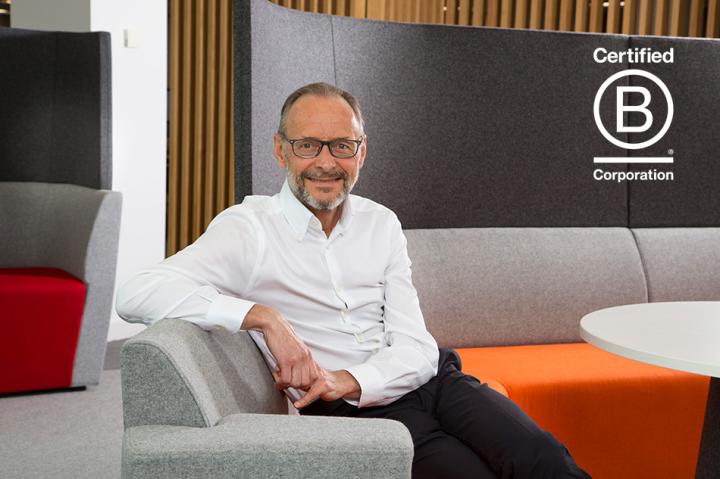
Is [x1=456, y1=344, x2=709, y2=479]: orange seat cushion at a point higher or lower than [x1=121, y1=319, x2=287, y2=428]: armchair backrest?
lower

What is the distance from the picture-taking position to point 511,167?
3.35 metres

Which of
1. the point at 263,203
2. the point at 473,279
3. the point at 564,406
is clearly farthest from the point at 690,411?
the point at 263,203

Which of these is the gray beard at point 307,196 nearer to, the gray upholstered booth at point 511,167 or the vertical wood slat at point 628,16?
the gray upholstered booth at point 511,167

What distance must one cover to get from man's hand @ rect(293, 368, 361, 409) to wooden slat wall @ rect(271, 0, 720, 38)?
406 centimetres

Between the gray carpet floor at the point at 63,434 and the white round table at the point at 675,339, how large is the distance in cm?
190

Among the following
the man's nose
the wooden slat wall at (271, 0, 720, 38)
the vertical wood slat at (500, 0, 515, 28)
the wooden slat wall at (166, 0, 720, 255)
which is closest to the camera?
the man's nose

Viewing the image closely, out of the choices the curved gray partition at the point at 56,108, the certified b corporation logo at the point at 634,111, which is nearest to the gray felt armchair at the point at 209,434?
the certified b corporation logo at the point at 634,111

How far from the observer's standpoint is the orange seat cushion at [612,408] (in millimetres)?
2691

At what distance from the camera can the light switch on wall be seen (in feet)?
17.5

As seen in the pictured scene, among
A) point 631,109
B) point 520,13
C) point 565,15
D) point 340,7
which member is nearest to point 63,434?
point 631,109

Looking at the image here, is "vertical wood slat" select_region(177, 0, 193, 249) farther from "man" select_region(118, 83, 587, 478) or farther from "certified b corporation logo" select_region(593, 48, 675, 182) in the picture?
"man" select_region(118, 83, 587, 478)

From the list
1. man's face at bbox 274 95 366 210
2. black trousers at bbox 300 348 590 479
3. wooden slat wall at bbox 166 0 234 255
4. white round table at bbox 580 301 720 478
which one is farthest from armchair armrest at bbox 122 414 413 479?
wooden slat wall at bbox 166 0 234 255

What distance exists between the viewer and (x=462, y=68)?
10.8ft

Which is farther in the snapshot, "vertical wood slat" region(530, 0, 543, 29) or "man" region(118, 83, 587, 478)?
"vertical wood slat" region(530, 0, 543, 29)
